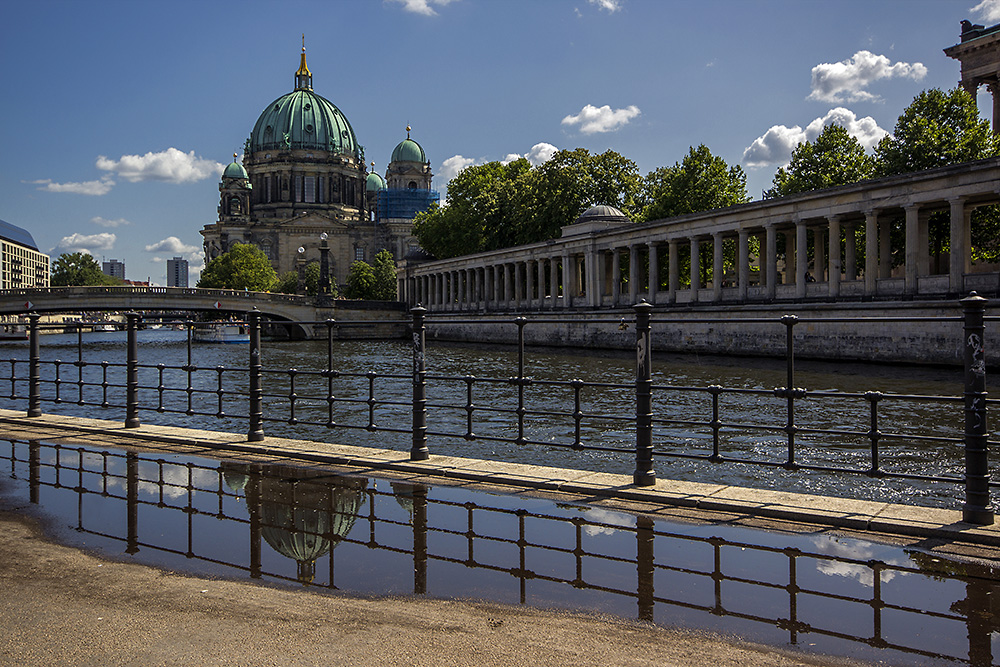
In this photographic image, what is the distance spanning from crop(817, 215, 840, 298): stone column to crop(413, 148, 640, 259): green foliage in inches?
1097

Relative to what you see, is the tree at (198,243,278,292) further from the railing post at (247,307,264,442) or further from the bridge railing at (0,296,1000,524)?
the railing post at (247,307,264,442)

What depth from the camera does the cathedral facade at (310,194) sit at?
150m

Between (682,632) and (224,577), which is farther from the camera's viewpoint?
(224,577)

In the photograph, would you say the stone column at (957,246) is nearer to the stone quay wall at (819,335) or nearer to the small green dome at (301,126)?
the stone quay wall at (819,335)

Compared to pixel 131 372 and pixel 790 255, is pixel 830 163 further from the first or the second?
pixel 131 372

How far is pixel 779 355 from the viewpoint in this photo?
3856cm

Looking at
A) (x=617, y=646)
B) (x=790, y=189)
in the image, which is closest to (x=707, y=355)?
(x=790, y=189)

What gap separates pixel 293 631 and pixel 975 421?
18.4 ft

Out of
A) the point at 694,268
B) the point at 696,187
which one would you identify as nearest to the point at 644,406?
the point at 694,268

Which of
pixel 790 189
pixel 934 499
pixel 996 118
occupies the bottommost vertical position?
pixel 934 499

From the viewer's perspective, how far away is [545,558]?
607cm

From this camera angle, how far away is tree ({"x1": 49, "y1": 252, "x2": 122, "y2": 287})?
14650 centimetres

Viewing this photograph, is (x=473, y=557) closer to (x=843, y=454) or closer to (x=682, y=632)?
(x=682, y=632)

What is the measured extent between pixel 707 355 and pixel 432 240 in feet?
175
